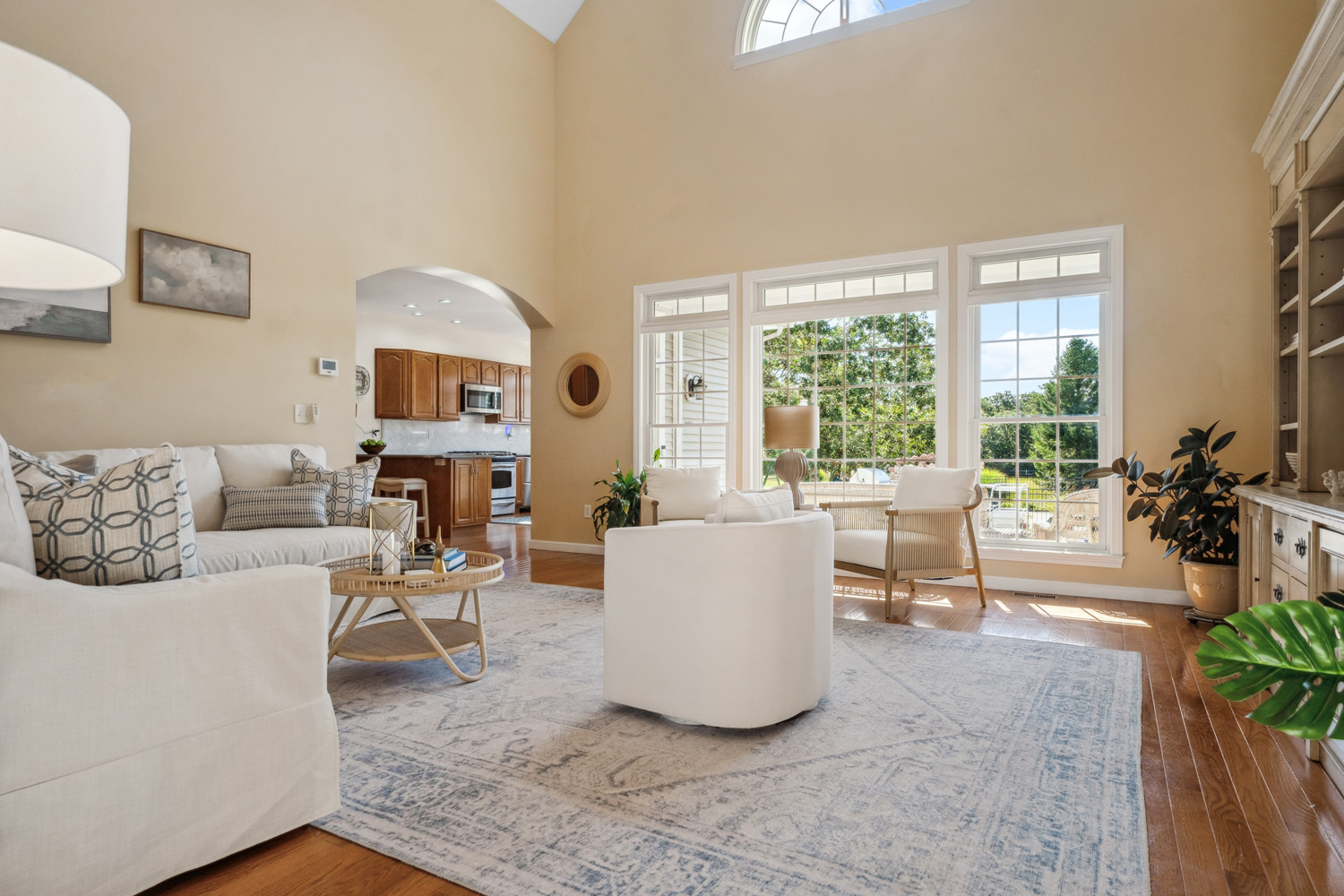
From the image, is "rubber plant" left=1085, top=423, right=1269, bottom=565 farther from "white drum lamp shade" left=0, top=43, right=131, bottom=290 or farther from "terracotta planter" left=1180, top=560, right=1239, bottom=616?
"white drum lamp shade" left=0, top=43, right=131, bottom=290

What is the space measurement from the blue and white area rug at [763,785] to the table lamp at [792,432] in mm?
1899

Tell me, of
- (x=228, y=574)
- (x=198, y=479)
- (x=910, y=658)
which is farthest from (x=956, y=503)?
(x=198, y=479)

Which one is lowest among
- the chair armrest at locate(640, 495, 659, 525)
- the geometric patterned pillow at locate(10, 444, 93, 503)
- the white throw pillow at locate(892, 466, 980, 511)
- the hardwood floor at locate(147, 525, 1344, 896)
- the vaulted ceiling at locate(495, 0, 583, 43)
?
the hardwood floor at locate(147, 525, 1344, 896)

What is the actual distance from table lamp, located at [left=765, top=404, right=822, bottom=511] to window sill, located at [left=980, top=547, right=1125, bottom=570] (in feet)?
4.49

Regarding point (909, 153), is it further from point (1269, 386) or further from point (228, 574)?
point (228, 574)

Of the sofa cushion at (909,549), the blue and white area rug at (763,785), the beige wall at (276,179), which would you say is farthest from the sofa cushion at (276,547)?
the sofa cushion at (909,549)

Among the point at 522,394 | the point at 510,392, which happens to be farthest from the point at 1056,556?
the point at 522,394

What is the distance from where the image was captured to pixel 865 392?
17.6ft

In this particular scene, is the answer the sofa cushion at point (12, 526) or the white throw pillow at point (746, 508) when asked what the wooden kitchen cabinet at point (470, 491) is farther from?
the sofa cushion at point (12, 526)

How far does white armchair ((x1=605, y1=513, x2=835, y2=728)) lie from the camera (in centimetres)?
231

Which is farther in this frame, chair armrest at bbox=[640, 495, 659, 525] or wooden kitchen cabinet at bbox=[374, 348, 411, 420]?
wooden kitchen cabinet at bbox=[374, 348, 411, 420]

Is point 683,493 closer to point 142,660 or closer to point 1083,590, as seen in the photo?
point 1083,590

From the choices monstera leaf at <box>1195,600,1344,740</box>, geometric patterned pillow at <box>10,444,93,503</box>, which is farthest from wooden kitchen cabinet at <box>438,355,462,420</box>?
monstera leaf at <box>1195,600,1344,740</box>

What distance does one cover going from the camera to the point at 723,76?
19.3 ft
